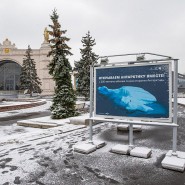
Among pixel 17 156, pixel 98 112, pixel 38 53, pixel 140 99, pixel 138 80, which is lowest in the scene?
pixel 17 156

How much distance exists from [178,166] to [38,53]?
73.9 meters

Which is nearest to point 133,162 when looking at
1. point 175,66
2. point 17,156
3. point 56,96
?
point 175,66

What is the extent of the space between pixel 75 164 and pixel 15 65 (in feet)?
273

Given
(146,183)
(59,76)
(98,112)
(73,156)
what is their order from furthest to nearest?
(59,76)
(98,112)
(73,156)
(146,183)

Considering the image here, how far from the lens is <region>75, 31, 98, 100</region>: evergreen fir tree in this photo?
111 feet

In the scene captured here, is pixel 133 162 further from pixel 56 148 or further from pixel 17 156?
pixel 17 156

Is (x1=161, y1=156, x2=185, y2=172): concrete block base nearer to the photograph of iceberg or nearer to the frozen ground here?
the frozen ground

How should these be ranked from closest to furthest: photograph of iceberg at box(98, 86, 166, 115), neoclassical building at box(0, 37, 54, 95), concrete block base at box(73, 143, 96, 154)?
photograph of iceberg at box(98, 86, 166, 115) → concrete block base at box(73, 143, 96, 154) → neoclassical building at box(0, 37, 54, 95)

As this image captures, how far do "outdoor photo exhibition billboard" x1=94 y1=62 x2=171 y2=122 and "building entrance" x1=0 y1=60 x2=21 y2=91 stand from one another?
3193 inches

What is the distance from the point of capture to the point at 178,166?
4.79 metres

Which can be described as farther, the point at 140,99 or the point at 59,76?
the point at 59,76

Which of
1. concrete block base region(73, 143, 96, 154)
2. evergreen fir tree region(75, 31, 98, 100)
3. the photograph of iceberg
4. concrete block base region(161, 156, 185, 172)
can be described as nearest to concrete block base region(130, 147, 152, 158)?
concrete block base region(161, 156, 185, 172)

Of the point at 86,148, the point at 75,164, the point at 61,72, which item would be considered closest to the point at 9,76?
the point at 61,72

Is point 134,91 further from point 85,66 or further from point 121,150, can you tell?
point 85,66
